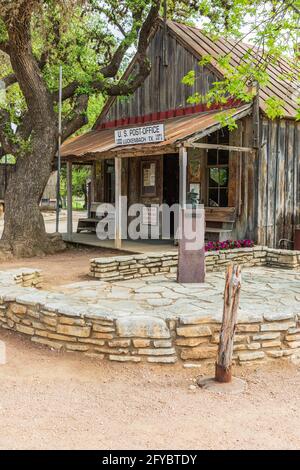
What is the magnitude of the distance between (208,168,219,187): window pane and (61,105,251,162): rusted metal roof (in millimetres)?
1425

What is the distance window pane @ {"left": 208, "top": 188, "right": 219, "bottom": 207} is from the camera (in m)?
12.6

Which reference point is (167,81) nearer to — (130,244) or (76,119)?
(76,119)

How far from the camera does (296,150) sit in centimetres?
1248

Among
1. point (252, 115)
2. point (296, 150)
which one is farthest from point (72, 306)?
point (296, 150)

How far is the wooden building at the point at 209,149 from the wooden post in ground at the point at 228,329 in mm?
5407

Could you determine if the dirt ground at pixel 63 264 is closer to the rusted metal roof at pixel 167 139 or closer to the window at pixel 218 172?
the rusted metal roof at pixel 167 139

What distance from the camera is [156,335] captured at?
540 centimetres

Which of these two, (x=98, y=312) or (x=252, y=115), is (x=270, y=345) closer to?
(x=98, y=312)

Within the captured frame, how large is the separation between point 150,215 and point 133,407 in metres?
10.0

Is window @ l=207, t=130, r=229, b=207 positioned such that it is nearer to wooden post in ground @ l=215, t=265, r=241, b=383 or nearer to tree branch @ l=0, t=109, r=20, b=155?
tree branch @ l=0, t=109, r=20, b=155

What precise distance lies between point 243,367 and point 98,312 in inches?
68.2
